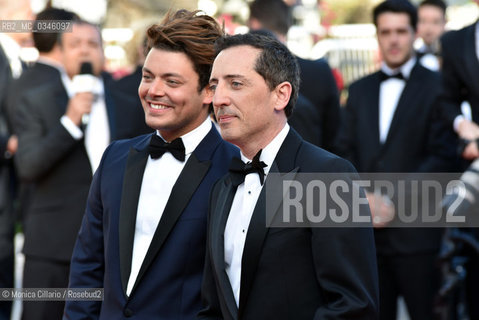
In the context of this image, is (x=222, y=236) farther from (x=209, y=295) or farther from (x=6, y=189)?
(x=6, y=189)

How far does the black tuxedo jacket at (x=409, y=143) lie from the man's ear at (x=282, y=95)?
272cm

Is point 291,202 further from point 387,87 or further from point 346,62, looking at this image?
point 346,62

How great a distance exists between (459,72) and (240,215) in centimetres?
307

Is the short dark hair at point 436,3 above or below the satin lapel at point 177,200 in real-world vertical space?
above

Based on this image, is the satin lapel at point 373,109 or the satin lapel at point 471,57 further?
the satin lapel at point 373,109

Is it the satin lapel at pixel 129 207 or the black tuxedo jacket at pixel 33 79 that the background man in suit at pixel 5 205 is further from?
the satin lapel at pixel 129 207

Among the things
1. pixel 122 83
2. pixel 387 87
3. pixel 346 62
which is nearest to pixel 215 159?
pixel 387 87

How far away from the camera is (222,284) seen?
288cm

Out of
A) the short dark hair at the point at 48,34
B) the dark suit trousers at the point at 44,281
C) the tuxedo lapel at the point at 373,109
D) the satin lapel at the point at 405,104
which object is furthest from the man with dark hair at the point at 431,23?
the dark suit trousers at the point at 44,281

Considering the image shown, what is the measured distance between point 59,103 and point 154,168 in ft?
6.27

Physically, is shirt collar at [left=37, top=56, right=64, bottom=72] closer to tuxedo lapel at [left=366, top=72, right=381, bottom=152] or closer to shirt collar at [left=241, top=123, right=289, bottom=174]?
tuxedo lapel at [left=366, top=72, right=381, bottom=152]

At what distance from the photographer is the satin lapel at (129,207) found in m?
3.23

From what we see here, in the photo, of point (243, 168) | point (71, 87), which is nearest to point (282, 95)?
point (243, 168)

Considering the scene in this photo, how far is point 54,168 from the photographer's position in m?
4.96
